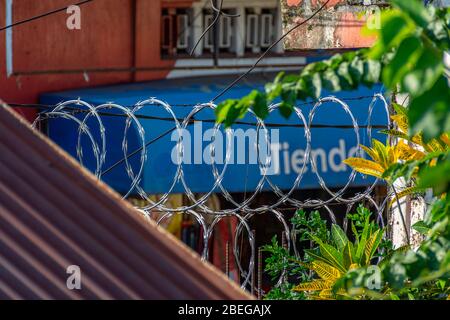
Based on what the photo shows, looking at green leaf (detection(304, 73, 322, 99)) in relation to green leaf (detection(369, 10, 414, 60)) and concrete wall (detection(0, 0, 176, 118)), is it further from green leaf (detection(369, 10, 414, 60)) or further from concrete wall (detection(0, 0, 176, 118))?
concrete wall (detection(0, 0, 176, 118))

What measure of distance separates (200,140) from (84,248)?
645 cm

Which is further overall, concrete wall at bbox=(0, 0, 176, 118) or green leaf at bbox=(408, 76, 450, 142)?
concrete wall at bbox=(0, 0, 176, 118)

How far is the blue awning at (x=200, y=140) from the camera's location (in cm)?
977

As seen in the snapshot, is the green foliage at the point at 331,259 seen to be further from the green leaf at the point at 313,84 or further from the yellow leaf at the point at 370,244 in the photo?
the green leaf at the point at 313,84

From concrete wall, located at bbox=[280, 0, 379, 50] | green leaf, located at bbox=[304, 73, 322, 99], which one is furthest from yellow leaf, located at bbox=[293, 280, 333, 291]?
concrete wall, located at bbox=[280, 0, 379, 50]

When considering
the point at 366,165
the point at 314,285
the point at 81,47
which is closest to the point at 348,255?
the point at 314,285

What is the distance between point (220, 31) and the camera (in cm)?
1176

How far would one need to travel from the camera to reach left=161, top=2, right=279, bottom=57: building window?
11.7 m

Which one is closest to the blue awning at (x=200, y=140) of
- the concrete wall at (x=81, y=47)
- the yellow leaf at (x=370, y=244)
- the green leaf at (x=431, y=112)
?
the concrete wall at (x=81, y=47)

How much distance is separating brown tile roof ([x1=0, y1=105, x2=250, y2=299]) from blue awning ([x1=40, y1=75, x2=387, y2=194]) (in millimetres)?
6148

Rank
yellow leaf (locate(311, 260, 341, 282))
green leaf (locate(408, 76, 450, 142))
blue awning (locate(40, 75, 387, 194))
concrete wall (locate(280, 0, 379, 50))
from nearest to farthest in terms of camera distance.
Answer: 1. green leaf (locate(408, 76, 450, 142))
2. yellow leaf (locate(311, 260, 341, 282))
3. concrete wall (locate(280, 0, 379, 50))
4. blue awning (locate(40, 75, 387, 194))

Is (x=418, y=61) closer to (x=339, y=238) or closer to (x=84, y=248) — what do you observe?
(x=84, y=248)

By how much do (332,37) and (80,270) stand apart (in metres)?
5.09
